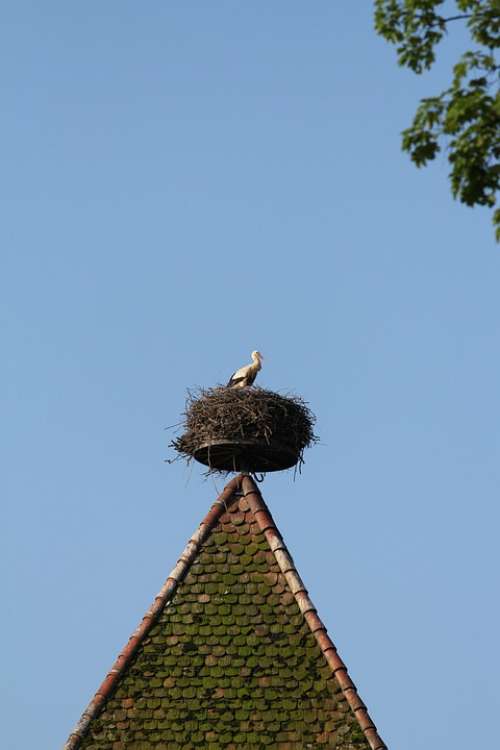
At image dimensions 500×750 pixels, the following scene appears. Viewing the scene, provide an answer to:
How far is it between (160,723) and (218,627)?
1360mm

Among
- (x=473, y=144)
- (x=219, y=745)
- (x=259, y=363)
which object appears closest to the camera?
(x=473, y=144)

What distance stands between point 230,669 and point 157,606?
48.8 inches

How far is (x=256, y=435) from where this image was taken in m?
21.4

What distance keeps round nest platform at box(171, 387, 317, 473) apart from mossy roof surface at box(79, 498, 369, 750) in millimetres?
1459

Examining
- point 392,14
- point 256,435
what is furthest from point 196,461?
point 392,14

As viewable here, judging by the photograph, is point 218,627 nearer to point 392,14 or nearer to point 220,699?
point 220,699

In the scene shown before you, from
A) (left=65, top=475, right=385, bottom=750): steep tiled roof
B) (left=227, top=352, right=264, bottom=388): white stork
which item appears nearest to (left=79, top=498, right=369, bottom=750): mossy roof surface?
(left=65, top=475, right=385, bottom=750): steep tiled roof

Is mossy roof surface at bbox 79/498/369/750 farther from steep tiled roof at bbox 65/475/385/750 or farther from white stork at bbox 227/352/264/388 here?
white stork at bbox 227/352/264/388

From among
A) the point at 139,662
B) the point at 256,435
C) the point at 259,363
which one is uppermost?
the point at 259,363

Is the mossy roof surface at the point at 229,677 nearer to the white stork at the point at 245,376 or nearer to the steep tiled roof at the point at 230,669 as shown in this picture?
the steep tiled roof at the point at 230,669

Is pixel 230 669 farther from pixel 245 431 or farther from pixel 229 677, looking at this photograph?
pixel 245 431

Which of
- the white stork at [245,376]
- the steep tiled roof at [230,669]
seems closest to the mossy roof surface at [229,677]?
the steep tiled roof at [230,669]

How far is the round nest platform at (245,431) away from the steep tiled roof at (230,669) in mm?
1143

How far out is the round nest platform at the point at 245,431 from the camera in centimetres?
2141
